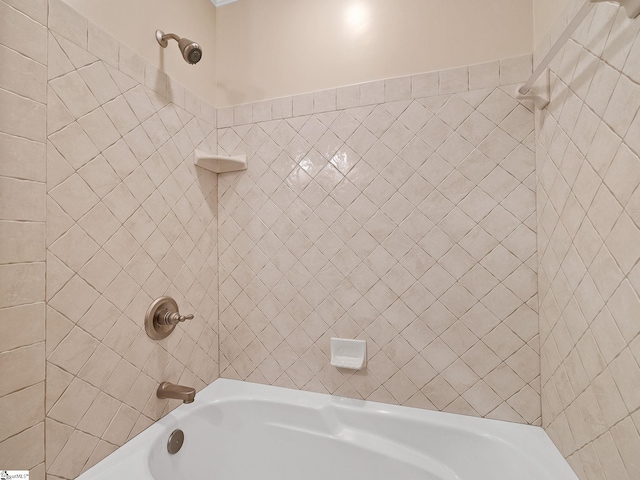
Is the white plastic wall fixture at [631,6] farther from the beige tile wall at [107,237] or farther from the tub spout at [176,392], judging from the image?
the tub spout at [176,392]

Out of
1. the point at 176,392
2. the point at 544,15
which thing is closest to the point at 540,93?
the point at 544,15

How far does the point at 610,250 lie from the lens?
69cm

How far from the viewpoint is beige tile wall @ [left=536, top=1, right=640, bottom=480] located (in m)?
0.63

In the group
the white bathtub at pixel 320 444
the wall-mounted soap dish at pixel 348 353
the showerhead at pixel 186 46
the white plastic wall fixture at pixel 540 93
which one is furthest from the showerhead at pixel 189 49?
the white bathtub at pixel 320 444

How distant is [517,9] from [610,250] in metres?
1.01

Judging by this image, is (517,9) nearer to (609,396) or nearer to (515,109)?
(515,109)

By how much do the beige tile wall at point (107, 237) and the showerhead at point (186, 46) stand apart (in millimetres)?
135

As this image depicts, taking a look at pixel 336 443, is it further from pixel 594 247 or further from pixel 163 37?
pixel 163 37

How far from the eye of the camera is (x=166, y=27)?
4.09 feet

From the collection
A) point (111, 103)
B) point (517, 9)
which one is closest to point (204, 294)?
point (111, 103)

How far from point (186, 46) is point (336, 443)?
1690mm

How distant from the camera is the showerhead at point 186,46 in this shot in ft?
3.80

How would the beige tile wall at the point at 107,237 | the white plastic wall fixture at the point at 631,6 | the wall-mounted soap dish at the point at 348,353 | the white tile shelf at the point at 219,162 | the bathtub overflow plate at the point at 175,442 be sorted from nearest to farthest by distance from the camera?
the white plastic wall fixture at the point at 631,6 < the beige tile wall at the point at 107,237 < the bathtub overflow plate at the point at 175,442 < the wall-mounted soap dish at the point at 348,353 < the white tile shelf at the point at 219,162

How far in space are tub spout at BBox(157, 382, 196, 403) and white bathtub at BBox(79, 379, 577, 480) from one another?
11 cm
